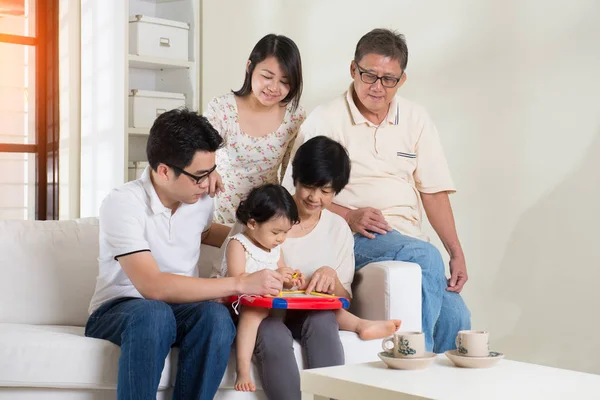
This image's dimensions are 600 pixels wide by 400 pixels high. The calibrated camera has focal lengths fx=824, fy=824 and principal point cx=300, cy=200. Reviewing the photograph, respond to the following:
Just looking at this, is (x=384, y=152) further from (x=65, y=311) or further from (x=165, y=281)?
(x=65, y=311)

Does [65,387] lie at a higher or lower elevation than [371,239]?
lower

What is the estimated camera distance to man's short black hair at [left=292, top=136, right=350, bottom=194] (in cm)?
233

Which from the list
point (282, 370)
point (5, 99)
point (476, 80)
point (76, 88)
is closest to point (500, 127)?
point (476, 80)

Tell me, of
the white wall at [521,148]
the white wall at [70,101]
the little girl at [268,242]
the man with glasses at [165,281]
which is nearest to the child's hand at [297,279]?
the little girl at [268,242]

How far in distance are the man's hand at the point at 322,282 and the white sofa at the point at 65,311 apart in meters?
0.13

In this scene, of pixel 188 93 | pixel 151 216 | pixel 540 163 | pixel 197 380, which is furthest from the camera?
pixel 188 93

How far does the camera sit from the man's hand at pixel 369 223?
2.51m

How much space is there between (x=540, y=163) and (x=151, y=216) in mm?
1675

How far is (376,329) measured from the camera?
2.25m

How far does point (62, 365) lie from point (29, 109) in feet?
9.13

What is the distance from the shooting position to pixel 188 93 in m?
4.28

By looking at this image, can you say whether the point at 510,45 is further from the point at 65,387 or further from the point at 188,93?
the point at 65,387

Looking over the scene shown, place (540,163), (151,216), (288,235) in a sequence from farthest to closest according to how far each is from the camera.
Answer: (540,163), (288,235), (151,216)

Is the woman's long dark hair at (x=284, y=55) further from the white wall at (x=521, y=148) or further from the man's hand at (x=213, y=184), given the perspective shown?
the white wall at (x=521, y=148)
